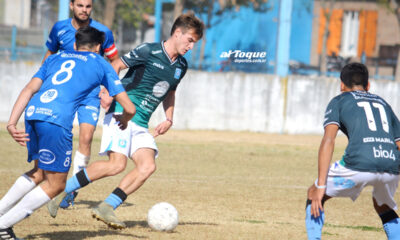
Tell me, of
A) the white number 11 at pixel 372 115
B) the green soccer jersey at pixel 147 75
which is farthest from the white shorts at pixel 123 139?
the white number 11 at pixel 372 115

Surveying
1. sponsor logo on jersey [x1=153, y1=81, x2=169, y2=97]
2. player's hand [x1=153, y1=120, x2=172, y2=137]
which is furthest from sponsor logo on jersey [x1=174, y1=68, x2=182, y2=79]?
player's hand [x1=153, y1=120, x2=172, y2=137]

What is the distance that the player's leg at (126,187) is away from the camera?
5.53 meters

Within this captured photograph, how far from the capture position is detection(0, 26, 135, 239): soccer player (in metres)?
5.09

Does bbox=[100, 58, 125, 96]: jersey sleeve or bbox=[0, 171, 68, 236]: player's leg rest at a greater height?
bbox=[100, 58, 125, 96]: jersey sleeve

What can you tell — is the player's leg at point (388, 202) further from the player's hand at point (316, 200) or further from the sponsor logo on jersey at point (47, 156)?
the sponsor logo on jersey at point (47, 156)

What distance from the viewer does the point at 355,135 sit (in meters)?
5.09

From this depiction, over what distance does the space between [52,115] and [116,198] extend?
1135mm

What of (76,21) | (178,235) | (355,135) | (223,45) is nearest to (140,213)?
(178,235)

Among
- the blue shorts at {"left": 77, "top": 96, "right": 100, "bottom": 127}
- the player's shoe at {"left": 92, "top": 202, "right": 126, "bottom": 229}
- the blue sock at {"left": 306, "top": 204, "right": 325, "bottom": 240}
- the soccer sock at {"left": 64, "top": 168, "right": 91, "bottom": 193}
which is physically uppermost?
the blue shorts at {"left": 77, "top": 96, "right": 100, "bottom": 127}

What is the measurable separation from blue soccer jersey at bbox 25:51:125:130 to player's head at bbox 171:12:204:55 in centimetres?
114

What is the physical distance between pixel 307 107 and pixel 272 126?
1.07 m

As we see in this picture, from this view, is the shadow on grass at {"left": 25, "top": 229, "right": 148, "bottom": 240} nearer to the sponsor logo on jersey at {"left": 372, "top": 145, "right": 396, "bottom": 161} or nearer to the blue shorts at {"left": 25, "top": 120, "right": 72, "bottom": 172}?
the blue shorts at {"left": 25, "top": 120, "right": 72, "bottom": 172}

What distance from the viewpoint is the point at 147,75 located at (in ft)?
21.2

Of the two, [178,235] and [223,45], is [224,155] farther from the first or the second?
[178,235]
